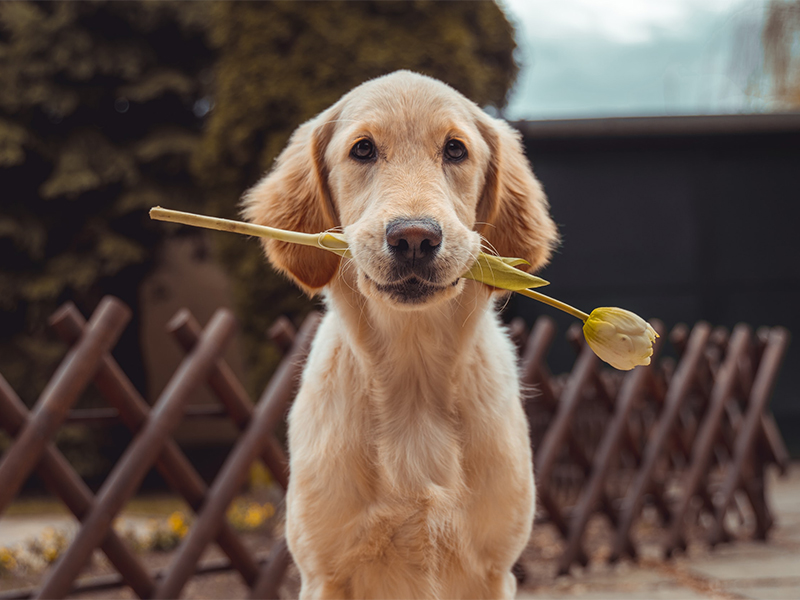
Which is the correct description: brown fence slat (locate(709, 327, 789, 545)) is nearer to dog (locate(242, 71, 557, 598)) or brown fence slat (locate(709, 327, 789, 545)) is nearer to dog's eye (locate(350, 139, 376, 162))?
dog (locate(242, 71, 557, 598))

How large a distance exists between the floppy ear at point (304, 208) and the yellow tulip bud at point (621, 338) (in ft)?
2.99

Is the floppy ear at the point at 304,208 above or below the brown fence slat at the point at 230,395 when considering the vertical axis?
above

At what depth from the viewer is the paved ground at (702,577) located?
3867 mm

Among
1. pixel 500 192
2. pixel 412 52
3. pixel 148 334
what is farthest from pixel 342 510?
pixel 148 334

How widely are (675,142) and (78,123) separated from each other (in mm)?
7102

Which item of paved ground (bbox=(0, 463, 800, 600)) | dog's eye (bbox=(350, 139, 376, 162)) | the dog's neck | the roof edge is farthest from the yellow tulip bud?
the roof edge

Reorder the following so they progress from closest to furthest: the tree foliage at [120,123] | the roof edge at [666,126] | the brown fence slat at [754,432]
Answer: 1. the brown fence slat at [754,432]
2. the tree foliage at [120,123]
3. the roof edge at [666,126]

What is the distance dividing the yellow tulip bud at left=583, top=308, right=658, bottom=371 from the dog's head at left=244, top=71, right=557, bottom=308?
1.25ft

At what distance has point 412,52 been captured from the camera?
260 inches

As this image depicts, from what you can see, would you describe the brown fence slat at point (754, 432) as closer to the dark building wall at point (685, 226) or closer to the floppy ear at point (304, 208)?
the dark building wall at point (685, 226)

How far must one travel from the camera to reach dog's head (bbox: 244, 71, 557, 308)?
177 cm

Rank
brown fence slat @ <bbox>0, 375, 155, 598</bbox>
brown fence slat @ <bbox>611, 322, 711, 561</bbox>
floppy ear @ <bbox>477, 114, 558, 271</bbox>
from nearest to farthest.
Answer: floppy ear @ <bbox>477, 114, 558, 271</bbox> → brown fence slat @ <bbox>0, 375, 155, 598</bbox> → brown fence slat @ <bbox>611, 322, 711, 561</bbox>

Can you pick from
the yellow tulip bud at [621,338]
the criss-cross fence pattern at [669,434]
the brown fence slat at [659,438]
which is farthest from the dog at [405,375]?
the brown fence slat at [659,438]

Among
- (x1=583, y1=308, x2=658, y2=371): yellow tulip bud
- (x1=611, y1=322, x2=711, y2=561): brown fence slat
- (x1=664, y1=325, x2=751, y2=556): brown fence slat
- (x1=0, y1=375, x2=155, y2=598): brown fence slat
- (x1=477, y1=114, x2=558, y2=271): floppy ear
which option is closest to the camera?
(x1=583, y1=308, x2=658, y2=371): yellow tulip bud
